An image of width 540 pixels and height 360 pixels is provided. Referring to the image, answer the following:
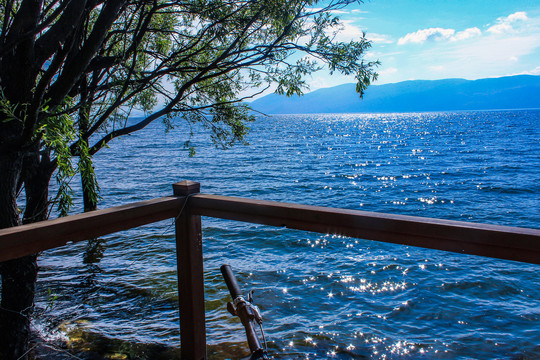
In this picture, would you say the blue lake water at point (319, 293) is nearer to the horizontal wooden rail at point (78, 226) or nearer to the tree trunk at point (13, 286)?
the tree trunk at point (13, 286)

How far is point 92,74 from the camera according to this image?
25.6ft

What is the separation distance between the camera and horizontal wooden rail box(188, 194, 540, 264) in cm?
198

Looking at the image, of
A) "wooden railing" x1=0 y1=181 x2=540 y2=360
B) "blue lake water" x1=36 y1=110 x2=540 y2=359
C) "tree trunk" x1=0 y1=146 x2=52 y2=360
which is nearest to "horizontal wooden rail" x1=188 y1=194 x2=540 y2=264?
"wooden railing" x1=0 y1=181 x2=540 y2=360

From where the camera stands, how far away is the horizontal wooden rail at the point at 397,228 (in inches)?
78.0

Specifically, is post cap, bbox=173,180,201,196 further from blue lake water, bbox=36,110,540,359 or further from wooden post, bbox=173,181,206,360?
blue lake water, bbox=36,110,540,359

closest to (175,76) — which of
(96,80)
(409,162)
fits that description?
(96,80)

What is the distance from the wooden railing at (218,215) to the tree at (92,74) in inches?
48.4

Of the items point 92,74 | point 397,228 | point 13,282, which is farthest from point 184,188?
point 92,74

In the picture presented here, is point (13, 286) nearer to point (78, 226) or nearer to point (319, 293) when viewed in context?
point (78, 226)

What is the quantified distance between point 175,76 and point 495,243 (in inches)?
321

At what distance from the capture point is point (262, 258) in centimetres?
1250

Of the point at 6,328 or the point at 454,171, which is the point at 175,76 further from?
the point at 454,171

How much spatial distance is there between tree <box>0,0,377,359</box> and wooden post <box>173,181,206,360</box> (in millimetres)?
1270

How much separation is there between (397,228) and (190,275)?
171cm
